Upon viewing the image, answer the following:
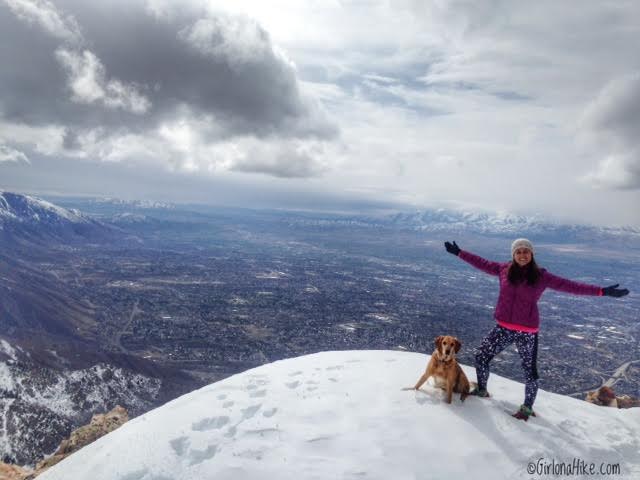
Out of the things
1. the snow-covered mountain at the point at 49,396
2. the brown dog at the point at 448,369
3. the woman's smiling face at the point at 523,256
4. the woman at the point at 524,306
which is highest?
the woman's smiling face at the point at 523,256

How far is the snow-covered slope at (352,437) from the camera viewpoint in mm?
7301

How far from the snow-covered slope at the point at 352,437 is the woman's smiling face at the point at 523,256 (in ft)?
12.0

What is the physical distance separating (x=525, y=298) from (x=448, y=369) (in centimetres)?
256

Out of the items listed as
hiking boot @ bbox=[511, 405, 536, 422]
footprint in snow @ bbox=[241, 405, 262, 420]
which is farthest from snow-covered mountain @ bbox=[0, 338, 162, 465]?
hiking boot @ bbox=[511, 405, 536, 422]

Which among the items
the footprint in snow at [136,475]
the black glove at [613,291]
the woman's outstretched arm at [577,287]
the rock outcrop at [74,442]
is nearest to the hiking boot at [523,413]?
the woman's outstretched arm at [577,287]

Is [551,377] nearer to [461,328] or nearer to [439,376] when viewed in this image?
[461,328]

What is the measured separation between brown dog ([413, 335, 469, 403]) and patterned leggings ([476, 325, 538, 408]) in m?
0.77

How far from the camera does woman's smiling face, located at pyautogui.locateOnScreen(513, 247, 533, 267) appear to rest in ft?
30.4

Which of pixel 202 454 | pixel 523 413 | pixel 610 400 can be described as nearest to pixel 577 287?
pixel 523 413

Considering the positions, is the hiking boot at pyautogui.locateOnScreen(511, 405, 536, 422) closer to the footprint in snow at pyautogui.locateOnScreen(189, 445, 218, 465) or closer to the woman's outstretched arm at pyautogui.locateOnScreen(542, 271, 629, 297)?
the woman's outstretched arm at pyautogui.locateOnScreen(542, 271, 629, 297)

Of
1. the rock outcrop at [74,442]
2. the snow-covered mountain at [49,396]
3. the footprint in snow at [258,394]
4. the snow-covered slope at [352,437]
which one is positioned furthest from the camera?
the snow-covered mountain at [49,396]

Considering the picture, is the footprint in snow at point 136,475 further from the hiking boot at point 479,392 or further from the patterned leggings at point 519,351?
the patterned leggings at point 519,351

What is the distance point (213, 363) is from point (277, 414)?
6537 inches

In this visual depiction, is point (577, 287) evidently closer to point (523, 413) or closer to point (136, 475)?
point (523, 413)
